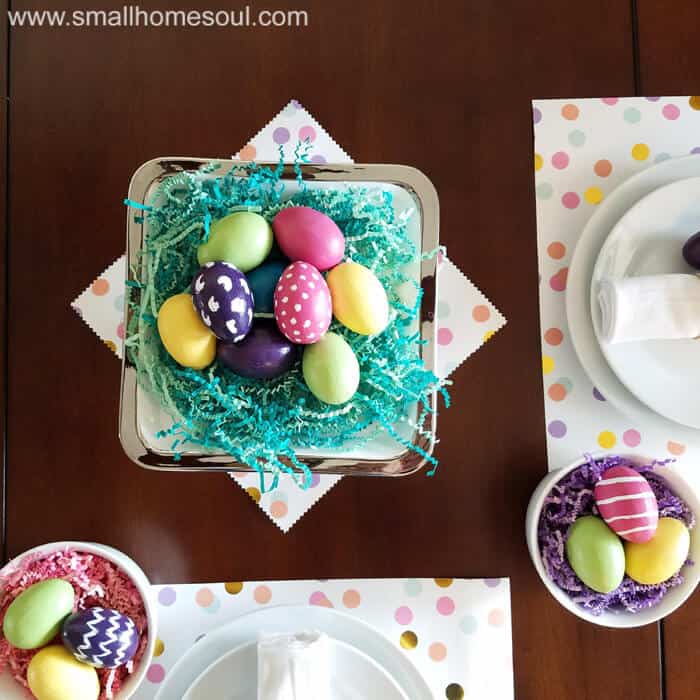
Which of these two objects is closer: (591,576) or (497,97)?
(591,576)

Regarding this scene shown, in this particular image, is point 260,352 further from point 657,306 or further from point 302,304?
point 657,306

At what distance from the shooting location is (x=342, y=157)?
730 millimetres

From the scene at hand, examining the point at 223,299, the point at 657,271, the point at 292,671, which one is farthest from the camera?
the point at 657,271

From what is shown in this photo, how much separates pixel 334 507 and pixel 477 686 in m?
0.23

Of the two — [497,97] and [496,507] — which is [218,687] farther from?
[497,97]

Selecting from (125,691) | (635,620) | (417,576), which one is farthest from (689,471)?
(125,691)

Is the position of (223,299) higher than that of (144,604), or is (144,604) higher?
(223,299)

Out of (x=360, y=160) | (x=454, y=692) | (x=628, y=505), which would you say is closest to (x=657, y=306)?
(x=628, y=505)

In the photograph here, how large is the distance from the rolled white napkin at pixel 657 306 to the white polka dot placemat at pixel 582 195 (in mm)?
73

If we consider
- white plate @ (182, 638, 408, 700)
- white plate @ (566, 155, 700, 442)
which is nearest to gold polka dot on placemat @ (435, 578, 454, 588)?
white plate @ (182, 638, 408, 700)

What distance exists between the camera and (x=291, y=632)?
2.15ft

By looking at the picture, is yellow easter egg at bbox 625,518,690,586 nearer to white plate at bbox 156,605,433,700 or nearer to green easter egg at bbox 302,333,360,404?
white plate at bbox 156,605,433,700

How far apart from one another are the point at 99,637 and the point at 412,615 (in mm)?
300

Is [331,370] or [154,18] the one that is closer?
[331,370]
